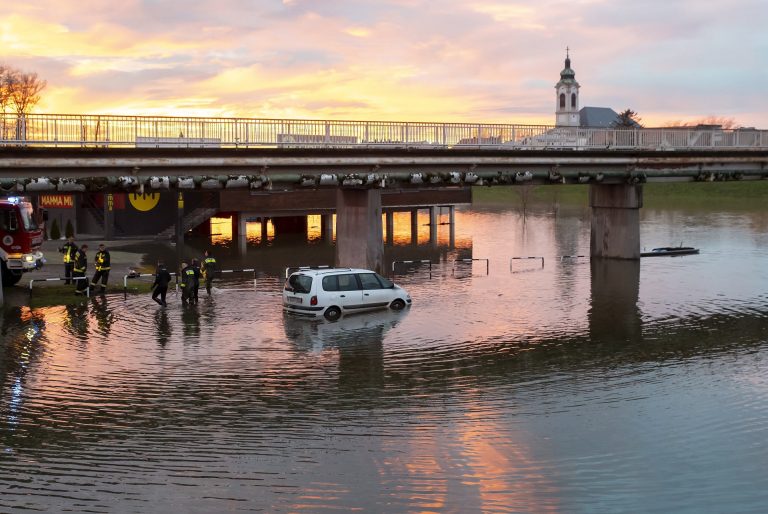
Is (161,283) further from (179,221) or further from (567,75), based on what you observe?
(567,75)

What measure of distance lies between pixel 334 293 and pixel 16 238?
552 inches

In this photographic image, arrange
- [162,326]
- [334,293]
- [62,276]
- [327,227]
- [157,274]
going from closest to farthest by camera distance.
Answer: [162,326], [334,293], [157,274], [62,276], [327,227]

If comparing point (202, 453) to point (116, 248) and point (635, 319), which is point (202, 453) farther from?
point (116, 248)

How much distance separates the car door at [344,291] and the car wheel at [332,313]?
0.18m

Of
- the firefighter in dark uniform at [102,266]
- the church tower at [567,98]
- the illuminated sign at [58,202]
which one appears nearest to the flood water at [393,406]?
the firefighter in dark uniform at [102,266]

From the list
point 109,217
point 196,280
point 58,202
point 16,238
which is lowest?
point 196,280

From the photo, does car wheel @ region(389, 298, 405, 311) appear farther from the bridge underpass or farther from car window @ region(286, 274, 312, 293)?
the bridge underpass

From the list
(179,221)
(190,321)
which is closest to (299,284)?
(190,321)

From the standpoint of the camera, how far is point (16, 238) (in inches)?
1378

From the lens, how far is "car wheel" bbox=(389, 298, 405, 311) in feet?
101

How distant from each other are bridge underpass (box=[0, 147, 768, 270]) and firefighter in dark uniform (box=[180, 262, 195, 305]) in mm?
4025

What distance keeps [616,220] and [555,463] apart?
118 feet

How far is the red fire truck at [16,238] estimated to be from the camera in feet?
115

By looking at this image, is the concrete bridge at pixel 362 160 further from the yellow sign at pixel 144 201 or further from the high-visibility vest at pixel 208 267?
the yellow sign at pixel 144 201
